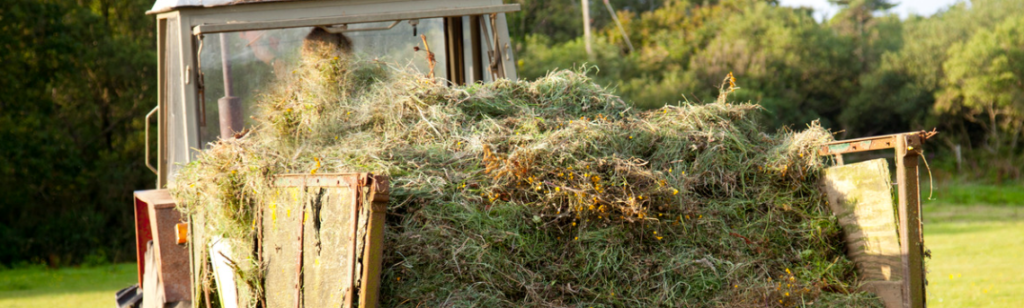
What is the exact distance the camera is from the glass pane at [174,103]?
16.3 feet

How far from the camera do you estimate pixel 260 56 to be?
512 centimetres

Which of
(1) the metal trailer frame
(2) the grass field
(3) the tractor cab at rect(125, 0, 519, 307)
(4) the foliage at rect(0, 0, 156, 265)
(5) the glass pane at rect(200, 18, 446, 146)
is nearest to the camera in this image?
(1) the metal trailer frame

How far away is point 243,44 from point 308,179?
7.40ft

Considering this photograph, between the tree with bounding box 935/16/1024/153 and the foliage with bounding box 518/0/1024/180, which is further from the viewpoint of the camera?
the foliage with bounding box 518/0/1024/180

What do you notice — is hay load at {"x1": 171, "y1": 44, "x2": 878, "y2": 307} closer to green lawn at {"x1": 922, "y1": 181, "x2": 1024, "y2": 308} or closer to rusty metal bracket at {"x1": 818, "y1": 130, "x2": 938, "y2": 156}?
rusty metal bracket at {"x1": 818, "y1": 130, "x2": 938, "y2": 156}

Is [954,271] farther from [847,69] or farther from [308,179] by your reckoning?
[847,69]

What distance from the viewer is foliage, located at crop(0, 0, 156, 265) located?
17.6m

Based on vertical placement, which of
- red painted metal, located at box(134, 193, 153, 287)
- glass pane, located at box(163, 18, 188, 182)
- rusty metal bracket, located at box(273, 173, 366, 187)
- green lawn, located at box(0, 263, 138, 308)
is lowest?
green lawn, located at box(0, 263, 138, 308)

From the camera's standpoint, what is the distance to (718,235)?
141 inches

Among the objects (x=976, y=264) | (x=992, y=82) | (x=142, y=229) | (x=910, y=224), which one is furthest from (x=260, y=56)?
(x=992, y=82)

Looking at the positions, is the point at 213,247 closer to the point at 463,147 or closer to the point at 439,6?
the point at 463,147

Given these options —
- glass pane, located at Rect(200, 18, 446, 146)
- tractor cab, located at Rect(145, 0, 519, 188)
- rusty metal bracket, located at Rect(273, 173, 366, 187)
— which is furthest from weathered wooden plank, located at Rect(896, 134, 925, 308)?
glass pane, located at Rect(200, 18, 446, 146)

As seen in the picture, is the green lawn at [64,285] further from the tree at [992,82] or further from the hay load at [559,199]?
the tree at [992,82]

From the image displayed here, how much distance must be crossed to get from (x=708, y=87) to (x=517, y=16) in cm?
907
